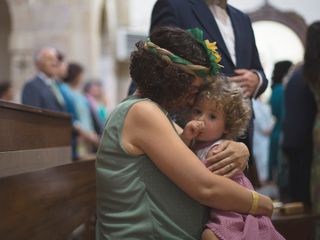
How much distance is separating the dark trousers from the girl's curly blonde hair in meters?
1.96

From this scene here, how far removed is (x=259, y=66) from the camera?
292cm

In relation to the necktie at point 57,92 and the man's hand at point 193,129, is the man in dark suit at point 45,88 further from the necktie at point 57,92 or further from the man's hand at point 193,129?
the man's hand at point 193,129

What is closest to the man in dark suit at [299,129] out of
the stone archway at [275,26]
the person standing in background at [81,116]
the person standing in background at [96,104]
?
the stone archway at [275,26]

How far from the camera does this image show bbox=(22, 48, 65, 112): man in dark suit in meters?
5.23

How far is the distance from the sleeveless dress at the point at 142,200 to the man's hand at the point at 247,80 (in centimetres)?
80

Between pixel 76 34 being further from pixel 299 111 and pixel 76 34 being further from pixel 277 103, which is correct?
pixel 299 111

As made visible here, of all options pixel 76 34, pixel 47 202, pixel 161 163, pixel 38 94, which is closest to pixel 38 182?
pixel 47 202

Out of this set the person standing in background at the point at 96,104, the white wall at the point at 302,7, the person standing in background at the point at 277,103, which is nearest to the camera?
the white wall at the point at 302,7

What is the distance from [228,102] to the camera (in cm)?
209

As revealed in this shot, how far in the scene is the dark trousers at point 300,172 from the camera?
3.98 m

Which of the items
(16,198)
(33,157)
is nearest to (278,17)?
(33,157)

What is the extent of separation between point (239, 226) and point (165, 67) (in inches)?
22.8

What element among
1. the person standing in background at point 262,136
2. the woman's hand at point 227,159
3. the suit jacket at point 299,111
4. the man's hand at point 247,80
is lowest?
the person standing in background at point 262,136

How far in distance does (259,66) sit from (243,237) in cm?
119
